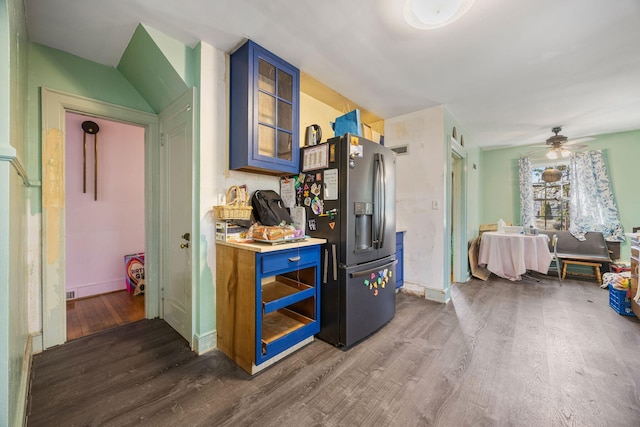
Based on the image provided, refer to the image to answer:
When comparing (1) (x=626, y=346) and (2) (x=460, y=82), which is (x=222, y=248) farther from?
(1) (x=626, y=346)

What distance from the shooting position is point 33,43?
1.89m

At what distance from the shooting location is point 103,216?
3219mm

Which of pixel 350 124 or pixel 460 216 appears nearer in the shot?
pixel 350 124

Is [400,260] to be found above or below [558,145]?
below

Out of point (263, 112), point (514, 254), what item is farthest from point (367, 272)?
point (514, 254)

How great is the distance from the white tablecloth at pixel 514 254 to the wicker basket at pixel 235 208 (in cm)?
405

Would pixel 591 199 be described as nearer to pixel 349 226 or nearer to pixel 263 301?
pixel 349 226

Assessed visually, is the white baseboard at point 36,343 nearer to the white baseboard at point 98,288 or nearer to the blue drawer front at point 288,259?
the white baseboard at point 98,288

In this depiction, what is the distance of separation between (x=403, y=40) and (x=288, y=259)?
6.22 feet

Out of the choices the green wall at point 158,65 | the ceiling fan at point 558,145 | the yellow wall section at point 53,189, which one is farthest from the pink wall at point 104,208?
the ceiling fan at point 558,145

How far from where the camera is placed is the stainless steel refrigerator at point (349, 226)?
1.98 metres

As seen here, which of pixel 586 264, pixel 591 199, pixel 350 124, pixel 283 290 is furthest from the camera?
pixel 591 199

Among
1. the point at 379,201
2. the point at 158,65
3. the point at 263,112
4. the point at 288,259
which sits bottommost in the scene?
the point at 288,259

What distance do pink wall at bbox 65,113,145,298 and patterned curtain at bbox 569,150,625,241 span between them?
729 cm
